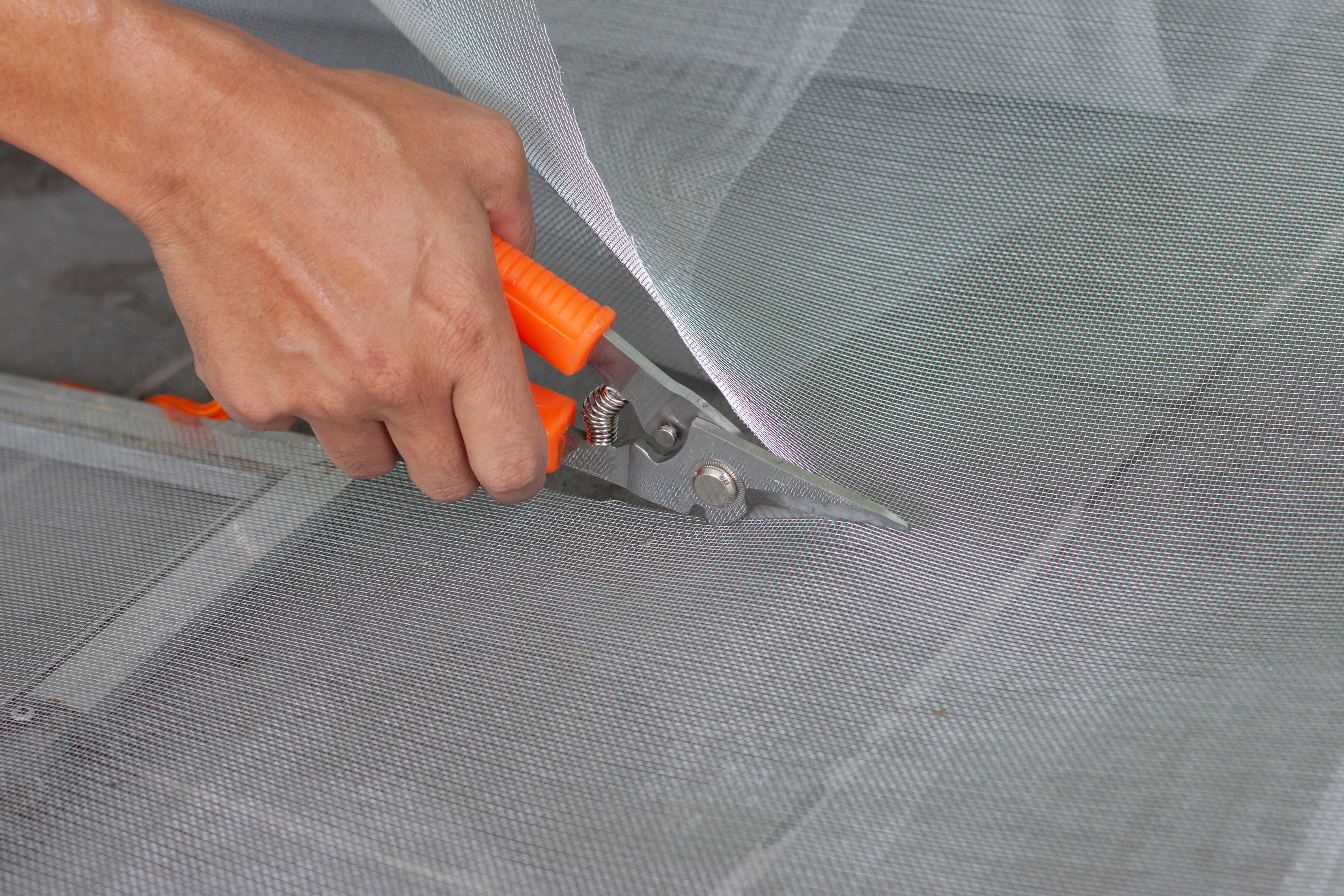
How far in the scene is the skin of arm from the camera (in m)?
0.57

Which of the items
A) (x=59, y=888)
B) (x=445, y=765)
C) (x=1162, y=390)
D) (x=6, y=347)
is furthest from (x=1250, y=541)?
(x=6, y=347)

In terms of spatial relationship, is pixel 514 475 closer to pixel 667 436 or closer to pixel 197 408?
pixel 667 436

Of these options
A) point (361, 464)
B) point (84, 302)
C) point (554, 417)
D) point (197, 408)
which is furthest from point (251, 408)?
point (84, 302)

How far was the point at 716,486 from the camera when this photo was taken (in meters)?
0.69

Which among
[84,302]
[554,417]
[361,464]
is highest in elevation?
[554,417]

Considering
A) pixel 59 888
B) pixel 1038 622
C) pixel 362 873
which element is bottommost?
pixel 59 888

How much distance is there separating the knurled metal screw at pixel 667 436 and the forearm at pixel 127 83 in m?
0.35

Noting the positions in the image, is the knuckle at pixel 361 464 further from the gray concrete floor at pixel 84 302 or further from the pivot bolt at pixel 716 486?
the gray concrete floor at pixel 84 302

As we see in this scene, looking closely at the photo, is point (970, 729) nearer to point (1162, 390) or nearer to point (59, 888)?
point (1162, 390)

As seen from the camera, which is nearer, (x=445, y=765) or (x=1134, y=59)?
(x=445, y=765)

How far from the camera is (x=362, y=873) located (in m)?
0.53

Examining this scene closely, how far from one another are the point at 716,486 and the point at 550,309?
181mm

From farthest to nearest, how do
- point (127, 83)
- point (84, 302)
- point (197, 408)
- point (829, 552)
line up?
point (84, 302) → point (197, 408) → point (829, 552) → point (127, 83)

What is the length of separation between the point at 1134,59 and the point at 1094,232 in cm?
16
